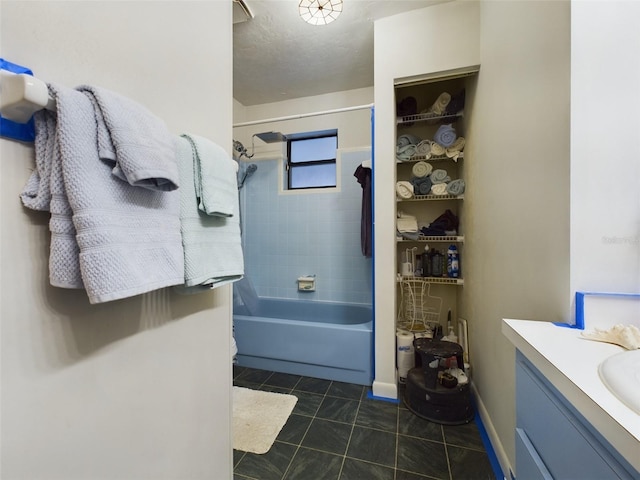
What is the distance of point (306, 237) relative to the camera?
9.57 feet

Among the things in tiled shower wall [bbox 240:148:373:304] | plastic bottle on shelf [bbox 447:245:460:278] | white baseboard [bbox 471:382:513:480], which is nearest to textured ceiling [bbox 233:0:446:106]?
tiled shower wall [bbox 240:148:373:304]

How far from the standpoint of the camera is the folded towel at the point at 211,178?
70 cm

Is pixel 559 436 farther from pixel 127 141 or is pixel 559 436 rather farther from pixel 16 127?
pixel 16 127

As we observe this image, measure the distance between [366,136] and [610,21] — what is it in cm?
201

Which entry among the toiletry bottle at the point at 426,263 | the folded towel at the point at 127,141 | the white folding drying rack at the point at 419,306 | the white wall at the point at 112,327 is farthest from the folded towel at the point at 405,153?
the folded towel at the point at 127,141

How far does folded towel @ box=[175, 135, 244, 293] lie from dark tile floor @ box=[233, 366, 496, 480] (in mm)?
1106

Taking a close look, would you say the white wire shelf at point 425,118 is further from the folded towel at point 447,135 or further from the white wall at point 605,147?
the white wall at point 605,147

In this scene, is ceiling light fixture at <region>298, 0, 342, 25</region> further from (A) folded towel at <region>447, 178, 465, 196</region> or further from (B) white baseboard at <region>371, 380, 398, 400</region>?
(B) white baseboard at <region>371, 380, 398, 400</region>

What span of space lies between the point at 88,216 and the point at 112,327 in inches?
11.1

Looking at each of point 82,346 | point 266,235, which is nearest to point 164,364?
point 82,346

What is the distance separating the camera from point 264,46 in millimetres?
2141

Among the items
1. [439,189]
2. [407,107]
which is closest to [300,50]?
[407,107]

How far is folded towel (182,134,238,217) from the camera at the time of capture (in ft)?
2.30

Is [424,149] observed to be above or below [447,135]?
below
